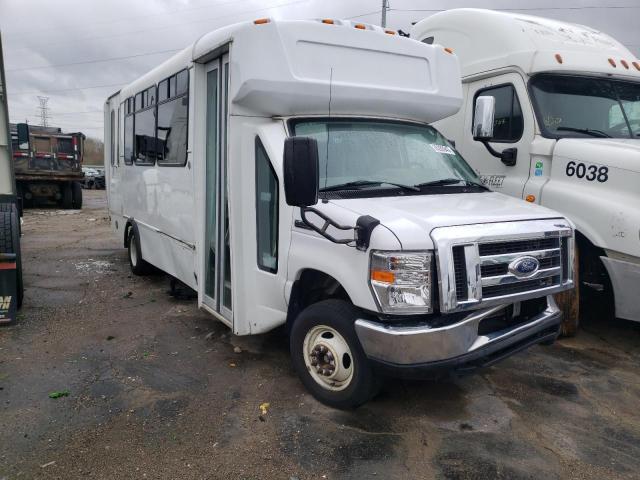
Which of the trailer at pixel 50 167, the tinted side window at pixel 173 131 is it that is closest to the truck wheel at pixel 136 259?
the tinted side window at pixel 173 131

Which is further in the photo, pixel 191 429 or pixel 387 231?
pixel 191 429

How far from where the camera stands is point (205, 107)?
508 cm

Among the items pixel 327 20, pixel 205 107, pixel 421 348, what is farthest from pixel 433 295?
pixel 205 107

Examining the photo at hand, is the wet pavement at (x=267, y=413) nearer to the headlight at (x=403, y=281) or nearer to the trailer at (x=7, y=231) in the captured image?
the trailer at (x=7, y=231)

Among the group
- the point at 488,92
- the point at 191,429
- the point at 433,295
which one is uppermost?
the point at 488,92

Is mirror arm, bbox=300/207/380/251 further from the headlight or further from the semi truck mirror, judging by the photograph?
the semi truck mirror

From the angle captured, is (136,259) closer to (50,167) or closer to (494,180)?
(494,180)

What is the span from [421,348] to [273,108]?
2.16 m

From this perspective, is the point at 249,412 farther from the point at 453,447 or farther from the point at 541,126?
the point at 541,126

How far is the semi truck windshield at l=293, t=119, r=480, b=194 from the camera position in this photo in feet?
13.3

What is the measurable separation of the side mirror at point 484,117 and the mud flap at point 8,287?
16.5 feet

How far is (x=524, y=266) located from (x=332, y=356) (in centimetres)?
145

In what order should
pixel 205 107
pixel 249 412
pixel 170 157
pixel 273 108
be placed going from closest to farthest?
pixel 249 412 < pixel 273 108 < pixel 205 107 < pixel 170 157

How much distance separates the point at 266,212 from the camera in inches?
168
